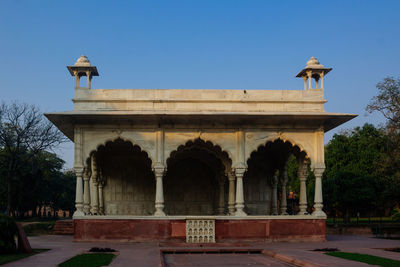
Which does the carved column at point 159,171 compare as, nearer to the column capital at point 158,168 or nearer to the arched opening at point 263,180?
the column capital at point 158,168

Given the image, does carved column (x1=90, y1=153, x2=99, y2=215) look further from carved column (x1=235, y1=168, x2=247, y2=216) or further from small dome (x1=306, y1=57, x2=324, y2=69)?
small dome (x1=306, y1=57, x2=324, y2=69)

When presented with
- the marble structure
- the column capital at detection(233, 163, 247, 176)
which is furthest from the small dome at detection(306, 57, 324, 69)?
the column capital at detection(233, 163, 247, 176)

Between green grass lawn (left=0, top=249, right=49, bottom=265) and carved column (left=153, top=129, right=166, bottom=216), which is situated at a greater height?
carved column (left=153, top=129, right=166, bottom=216)

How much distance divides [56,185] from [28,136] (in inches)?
656

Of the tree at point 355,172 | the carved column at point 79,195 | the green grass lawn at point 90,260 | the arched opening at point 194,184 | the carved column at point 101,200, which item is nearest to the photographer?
the green grass lawn at point 90,260

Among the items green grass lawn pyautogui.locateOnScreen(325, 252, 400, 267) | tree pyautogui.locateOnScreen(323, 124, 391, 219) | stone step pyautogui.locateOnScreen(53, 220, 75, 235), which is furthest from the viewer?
tree pyautogui.locateOnScreen(323, 124, 391, 219)

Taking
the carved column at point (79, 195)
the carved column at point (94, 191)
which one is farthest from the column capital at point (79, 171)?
the carved column at point (94, 191)

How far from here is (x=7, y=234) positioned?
494 inches

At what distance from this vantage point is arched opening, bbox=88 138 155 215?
74.0 feet

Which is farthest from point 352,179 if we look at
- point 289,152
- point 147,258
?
point 147,258

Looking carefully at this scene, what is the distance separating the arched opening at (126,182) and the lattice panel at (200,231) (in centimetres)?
554

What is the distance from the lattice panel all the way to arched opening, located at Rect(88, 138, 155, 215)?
5.54 m

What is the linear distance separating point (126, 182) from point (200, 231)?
22.1ft

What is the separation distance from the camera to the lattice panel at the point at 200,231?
17.3 m
